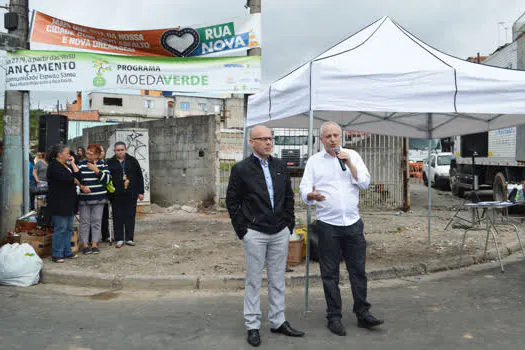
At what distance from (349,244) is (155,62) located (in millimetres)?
5881

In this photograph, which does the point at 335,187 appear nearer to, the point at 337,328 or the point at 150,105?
the point at 337,328

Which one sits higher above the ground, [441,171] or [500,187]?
[441,171]

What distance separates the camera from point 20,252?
6227mm

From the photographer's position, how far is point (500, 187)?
13.6 metres

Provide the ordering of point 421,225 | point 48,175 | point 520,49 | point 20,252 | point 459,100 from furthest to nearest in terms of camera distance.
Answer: point 520,49, point 421,225, point 48,175, point 20,252, point 459,100

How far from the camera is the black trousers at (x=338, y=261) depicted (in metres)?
4.31

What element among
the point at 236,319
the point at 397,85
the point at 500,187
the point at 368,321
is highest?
the point at 397,85

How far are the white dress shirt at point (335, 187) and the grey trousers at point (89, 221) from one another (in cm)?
442

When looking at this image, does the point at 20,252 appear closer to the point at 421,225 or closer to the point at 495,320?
the point at 495,320

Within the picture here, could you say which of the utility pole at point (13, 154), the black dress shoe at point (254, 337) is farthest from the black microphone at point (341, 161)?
the utility pole at point (13, 154)

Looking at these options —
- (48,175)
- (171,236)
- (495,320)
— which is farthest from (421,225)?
(48,175)

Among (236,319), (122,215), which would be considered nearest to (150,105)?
(122,215)

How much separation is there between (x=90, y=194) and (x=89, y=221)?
451mm

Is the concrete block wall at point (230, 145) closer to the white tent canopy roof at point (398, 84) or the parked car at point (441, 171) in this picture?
the white tent canopy roof at point (398, 84)
